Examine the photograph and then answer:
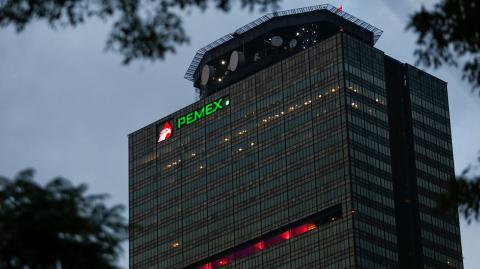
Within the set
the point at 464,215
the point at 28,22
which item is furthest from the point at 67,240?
the point at 464,215

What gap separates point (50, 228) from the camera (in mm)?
45531

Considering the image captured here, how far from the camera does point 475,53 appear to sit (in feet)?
144

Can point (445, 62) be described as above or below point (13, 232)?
above

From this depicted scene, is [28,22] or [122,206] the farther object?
[122,206]

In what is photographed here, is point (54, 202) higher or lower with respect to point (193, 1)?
lower

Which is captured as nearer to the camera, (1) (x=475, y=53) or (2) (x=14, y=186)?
(1) (x=475, y=53)

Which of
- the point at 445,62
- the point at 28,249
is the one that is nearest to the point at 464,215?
the point at 445,62

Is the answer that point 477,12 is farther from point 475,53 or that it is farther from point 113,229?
point 113,229

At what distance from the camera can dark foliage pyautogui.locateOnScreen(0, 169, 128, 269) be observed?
45750mm

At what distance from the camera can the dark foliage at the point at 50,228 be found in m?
45.8

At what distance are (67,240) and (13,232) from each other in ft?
5.50

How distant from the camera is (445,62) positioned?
44.0m

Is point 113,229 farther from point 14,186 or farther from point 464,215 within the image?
point 464,215

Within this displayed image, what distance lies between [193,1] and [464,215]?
34.8 feet
